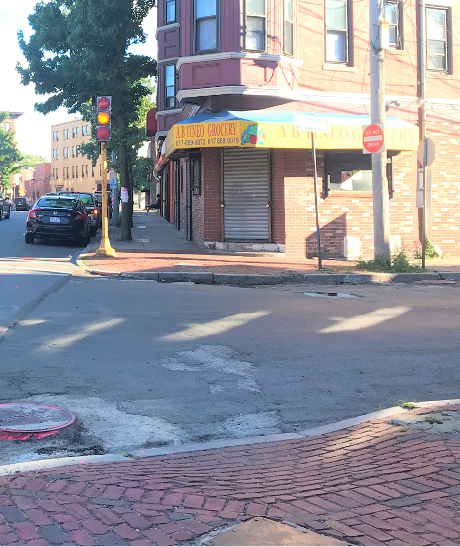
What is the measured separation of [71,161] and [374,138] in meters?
98.6

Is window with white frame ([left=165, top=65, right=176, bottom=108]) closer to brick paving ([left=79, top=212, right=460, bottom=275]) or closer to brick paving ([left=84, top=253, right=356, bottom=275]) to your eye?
brick paving ([left=79, top=212, right=460, bottom=275])

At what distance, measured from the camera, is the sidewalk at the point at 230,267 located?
13.6 metres

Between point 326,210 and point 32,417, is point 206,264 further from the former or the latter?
point 32,417

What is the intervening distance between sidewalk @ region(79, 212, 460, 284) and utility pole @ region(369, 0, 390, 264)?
0.93 metres

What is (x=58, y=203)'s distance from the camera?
70.8 feet

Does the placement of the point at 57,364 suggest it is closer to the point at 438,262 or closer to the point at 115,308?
the point at 115,308

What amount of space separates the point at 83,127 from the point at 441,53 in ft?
295

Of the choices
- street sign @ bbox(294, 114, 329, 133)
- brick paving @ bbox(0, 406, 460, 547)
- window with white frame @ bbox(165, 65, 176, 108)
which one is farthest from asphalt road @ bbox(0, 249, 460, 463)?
window with white frame @ bbox(165, 65, 176, 108)

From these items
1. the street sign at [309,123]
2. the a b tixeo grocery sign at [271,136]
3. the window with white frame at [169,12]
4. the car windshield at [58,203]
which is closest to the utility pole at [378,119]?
the street sign at [309,123]

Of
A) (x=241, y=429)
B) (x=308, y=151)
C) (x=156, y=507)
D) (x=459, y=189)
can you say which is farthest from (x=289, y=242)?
(x=156, y=507)

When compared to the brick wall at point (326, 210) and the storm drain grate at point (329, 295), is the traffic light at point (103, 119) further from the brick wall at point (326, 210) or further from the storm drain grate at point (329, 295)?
the storm drain grate at point (329, 295)

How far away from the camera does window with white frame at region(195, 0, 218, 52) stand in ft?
57.6

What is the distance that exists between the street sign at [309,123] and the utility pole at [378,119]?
1.48 m

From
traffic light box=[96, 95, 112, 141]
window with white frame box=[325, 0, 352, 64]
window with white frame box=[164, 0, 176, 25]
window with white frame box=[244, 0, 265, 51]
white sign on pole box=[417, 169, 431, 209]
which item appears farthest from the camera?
window with white frame box=[164, 0, 176, 25]
